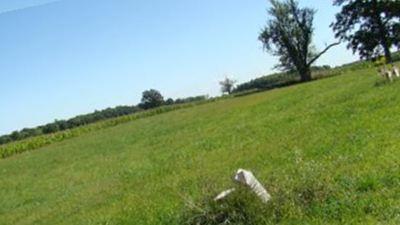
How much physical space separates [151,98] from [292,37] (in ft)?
193

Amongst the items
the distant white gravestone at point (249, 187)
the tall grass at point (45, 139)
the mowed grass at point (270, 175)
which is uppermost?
the distant white gravestone at point (249, 187)

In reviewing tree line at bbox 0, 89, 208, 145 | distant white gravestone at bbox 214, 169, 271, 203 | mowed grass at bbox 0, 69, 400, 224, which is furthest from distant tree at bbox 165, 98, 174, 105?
distant white gravestone at bbox 214, 169, 271, 203

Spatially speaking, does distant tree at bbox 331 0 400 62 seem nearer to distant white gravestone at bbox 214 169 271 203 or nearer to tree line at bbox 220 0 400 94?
tree line at bbox 220 0 400 94

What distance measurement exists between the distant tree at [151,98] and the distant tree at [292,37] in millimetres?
53692

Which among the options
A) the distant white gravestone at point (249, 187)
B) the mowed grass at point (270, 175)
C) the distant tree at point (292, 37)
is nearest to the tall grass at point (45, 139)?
the distant tree at point (292, 37)

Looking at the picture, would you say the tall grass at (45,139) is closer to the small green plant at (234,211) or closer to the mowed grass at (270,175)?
the mowed grass at (270,175)

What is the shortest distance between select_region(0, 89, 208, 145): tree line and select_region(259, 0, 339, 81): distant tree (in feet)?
93.3

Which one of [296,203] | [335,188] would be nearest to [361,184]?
[335,188]

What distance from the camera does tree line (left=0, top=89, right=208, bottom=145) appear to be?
367ft

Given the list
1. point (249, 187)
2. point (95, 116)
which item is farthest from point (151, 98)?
point (249, 187)

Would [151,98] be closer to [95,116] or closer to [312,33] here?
[95,116]

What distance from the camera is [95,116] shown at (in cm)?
12875

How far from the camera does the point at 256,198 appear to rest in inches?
417

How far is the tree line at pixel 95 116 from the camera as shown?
367 feet
